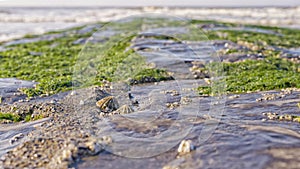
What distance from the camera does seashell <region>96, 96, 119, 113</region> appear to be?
7141 millimetres

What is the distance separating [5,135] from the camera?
6.46 m

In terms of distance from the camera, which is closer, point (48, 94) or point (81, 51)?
point (48, 94)

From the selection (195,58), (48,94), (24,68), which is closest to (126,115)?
(48,94)

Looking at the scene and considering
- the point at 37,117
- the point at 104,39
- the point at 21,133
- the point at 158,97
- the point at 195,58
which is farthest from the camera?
the point at 104,39

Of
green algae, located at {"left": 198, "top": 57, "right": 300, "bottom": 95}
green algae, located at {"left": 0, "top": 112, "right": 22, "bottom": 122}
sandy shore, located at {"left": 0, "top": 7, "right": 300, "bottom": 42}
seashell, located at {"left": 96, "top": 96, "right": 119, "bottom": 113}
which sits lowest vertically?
green algae, located at {"left": 0, "top": 112, "right": 22, "bottom": 122}

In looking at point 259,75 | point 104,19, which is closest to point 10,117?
point 259,75

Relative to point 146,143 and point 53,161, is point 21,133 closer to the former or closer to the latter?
point 53,161

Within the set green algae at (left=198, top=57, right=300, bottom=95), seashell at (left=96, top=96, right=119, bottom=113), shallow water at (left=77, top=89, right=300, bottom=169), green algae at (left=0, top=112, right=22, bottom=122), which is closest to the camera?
shallow water at (left=77, top=89, right=300, bottom=169)

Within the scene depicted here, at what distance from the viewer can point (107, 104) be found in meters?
7.30

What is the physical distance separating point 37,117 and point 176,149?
3.34 metres

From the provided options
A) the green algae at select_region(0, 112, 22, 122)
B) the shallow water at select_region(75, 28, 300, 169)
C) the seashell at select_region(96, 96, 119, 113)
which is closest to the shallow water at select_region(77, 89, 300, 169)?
the shallow water at select_region(75, 28, 300, 169)

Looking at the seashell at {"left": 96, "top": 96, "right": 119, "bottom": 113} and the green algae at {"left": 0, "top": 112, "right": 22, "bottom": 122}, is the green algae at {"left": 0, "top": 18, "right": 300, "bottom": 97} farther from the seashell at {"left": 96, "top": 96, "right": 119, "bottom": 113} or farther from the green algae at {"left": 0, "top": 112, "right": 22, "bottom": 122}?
the seashell at {"left": 96, "top": 96, "right": 119, "bottom": 113}

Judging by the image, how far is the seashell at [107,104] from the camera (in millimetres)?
7141

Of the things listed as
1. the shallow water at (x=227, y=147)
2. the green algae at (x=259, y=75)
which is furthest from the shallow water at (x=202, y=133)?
the green algae at (x=259, y=75)
